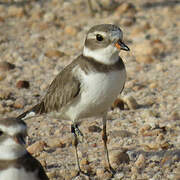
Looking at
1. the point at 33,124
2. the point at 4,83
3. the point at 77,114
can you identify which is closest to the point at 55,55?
the point at 4,83

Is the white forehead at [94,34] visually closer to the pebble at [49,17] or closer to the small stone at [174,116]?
the small stone at [174,116]

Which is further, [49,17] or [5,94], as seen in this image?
[49,17]

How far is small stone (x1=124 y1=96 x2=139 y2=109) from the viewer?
6.80m

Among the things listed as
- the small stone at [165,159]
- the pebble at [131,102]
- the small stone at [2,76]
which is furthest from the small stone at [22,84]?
the small stone at [165,159]

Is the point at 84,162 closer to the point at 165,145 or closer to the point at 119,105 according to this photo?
the point at 165,145

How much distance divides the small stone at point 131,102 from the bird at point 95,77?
1497 millimetres

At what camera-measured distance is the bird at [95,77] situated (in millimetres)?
4918

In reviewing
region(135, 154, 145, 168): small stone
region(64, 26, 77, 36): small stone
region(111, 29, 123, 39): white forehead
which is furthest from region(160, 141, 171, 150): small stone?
region(64, 26, 77, 36): small stone

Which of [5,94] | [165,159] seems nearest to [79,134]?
[165,159]

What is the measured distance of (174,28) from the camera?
31.3 ft

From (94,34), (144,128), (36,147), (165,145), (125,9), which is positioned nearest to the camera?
(94,34)

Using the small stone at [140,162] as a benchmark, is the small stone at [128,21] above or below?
above

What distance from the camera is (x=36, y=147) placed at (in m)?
5.66

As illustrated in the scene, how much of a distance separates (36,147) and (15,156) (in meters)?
1.69
